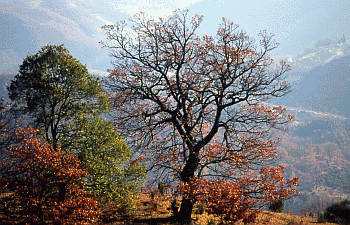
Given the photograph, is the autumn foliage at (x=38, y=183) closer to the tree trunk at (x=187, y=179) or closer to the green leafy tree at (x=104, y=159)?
the green leafy tree at (x=104, y=159)

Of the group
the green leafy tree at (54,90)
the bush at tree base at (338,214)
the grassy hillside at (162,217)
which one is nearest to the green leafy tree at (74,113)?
the green leafy tree at (54,90)

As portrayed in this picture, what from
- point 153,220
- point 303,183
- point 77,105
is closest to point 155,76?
point 77,105

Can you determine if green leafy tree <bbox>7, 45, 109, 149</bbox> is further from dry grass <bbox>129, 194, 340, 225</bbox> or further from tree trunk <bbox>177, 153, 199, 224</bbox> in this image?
tree trunk <bbox>177, 153, 199, 224</bbox>

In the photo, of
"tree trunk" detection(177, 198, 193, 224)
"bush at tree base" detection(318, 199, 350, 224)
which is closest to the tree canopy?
"tree trunk" detection(177, 198, 193, 224)

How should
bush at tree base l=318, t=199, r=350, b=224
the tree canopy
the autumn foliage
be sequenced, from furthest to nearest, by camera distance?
1. bush at tree base l=318, t=199, r=350, b=224
2. the tree canopy
3. the autumn foliage

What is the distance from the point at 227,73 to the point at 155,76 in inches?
174

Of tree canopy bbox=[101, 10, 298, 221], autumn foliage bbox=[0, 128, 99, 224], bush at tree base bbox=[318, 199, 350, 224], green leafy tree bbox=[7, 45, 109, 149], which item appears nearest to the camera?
autumn foliage bbox=[0, 128, 99, 224]

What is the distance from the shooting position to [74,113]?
623 inches

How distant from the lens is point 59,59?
15711 millimetres

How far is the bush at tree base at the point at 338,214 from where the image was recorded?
681 inches

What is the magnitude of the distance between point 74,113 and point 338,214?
22.8 meters

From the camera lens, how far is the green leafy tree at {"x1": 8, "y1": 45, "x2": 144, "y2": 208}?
1480 cm

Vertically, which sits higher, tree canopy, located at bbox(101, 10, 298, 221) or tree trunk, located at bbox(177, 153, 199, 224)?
tree canopy, located at bbox(101, 10, 298, 221)

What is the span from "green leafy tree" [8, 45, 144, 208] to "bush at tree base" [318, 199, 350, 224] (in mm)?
15354
